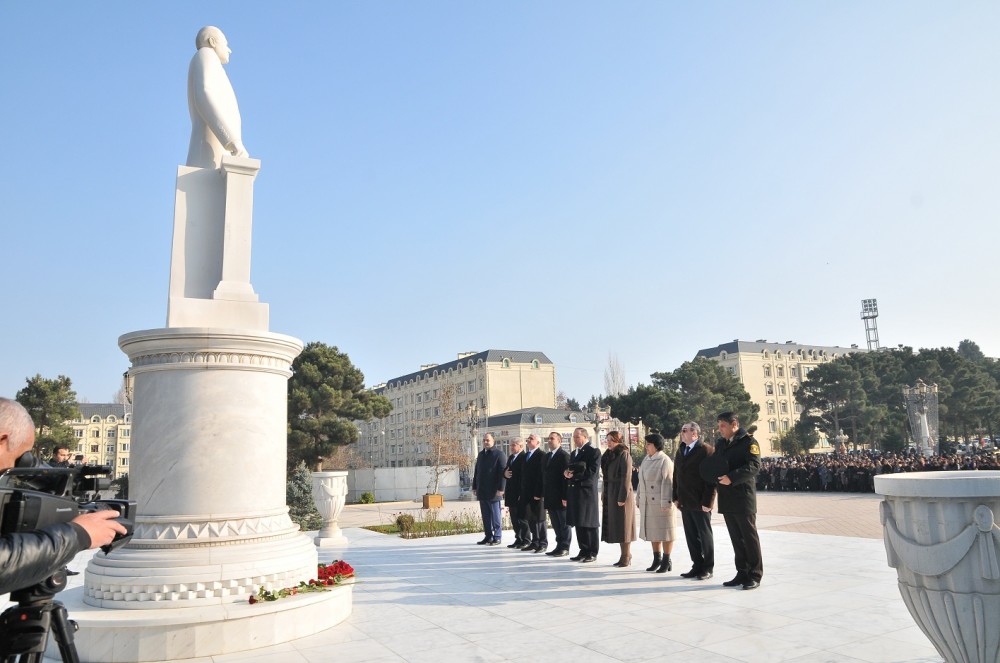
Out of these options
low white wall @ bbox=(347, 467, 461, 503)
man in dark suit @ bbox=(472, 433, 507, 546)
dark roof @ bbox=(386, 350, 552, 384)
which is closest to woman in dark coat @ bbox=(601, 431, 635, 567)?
man in dark suit @ bbox=(472, 433, 507, 546)

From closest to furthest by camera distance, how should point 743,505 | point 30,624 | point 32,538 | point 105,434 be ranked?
point 32,538 < point 30,624 < point 743,505 < point 105,434

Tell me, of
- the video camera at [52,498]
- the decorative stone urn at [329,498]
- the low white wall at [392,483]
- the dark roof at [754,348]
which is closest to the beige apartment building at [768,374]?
the dark roof at [754,348]

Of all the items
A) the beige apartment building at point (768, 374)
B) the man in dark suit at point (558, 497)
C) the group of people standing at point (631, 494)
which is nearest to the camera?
the group of people standing at point (631, 494)

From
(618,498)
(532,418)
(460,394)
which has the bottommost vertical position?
(618,498)

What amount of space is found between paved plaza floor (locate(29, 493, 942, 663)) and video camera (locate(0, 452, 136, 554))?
2.32 metres

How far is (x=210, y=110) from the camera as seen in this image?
6164mm

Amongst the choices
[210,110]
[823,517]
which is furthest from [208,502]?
[823,517]

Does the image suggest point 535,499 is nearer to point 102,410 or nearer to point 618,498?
point 618,498

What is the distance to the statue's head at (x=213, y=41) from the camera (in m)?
6.52

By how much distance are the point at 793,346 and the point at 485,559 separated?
85527 mm

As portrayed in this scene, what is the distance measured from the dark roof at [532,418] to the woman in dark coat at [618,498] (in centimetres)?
5557

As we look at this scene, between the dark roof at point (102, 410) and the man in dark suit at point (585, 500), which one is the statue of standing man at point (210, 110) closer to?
the man in dark suit at point (585, 500)

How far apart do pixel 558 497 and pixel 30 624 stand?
7.48m

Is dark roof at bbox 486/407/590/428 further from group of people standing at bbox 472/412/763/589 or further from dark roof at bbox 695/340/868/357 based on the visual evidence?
group of people standing at bbox 472/412/763/589
